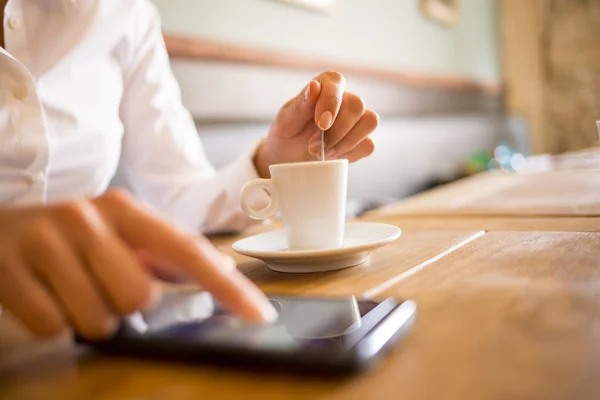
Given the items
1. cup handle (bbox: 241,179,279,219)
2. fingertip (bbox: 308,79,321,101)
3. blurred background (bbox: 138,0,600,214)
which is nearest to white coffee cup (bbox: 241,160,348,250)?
cup handle (bbox: 241,179,279,219)

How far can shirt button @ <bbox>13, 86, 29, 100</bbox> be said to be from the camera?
29.1 inches

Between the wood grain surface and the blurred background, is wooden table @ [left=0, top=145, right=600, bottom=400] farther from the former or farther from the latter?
the blurred background

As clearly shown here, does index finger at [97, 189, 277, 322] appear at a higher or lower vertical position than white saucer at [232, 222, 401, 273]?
higher

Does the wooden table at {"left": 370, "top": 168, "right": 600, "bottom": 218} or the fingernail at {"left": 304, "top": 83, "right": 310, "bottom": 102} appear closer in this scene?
the fingernail at {"left": 304, "top": 83, "right": 310, "bottom": 102}

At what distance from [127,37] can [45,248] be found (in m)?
0.72

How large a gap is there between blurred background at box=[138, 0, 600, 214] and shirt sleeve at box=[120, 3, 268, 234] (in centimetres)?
23

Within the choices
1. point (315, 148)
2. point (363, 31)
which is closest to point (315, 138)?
point (315, 148)

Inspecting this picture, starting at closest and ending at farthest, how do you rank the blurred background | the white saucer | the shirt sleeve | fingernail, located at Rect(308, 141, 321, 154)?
the white saucer → fingernail, located at Rect(308, 141, 321, 154) → the shirt sleeve → the blurred background

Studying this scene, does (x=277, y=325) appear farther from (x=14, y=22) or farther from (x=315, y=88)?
(x=14, y=22)

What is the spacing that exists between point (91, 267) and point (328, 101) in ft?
1.30

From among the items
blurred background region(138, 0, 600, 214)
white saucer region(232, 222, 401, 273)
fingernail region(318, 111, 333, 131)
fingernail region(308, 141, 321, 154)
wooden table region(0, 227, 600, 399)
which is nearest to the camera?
wooden table region(0, 227, 600, 399)

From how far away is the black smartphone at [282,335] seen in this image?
30 cm

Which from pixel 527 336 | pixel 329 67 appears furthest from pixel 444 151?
pixel 527 336

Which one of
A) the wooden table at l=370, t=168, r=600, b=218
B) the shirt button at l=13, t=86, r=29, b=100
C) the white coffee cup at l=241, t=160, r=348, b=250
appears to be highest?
the shirt button at l=13, t=86, r=29, b=100
